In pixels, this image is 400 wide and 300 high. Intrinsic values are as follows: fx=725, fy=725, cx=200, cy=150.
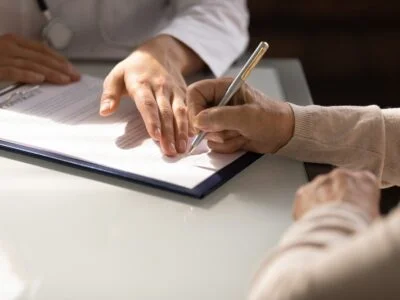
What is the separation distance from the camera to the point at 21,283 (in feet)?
2.11

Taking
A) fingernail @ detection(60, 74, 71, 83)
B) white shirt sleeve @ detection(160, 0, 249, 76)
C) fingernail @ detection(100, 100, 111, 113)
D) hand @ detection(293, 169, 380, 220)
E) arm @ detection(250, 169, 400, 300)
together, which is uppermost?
arm @ detection(250, 169, 400, 300)

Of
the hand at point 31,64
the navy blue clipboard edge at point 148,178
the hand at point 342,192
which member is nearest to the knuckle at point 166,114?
the navy blue clipboard edge at point 148,178

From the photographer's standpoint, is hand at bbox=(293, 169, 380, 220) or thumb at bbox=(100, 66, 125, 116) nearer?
hand at bbox=(293, 169, 380, 220)

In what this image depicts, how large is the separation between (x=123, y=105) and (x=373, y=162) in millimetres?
362

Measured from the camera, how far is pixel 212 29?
4.20ft

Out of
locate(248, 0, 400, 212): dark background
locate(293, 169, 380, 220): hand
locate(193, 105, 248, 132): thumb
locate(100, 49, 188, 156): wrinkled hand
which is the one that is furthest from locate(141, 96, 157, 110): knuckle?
locate(248, 0, 400, 212): dark background

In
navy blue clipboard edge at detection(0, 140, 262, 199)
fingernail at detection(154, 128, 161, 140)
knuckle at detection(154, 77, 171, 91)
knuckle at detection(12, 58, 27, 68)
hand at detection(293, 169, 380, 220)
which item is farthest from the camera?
knuckle at detection(12, 58, 27, 68)

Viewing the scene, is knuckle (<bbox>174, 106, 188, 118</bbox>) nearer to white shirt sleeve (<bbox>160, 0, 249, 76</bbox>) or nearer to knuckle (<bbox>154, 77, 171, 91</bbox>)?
knuckle (<bbox>154, 77, 171, 91</bbox>)

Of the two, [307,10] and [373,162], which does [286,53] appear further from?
[373,162]

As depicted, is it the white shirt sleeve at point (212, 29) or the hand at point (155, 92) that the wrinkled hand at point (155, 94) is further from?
the white shirt sleeve at point (212, 29)

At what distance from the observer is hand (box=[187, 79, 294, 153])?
867mm

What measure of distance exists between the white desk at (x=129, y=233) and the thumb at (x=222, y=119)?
0.06 metres

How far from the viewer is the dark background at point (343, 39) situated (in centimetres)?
179

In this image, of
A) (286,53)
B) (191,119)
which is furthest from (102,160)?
(286,53)
